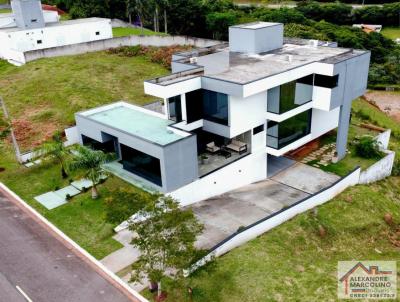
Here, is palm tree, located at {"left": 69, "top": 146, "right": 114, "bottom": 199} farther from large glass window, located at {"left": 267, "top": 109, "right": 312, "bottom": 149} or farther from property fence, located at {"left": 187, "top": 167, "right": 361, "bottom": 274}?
large glass window, located at {"left": 267, "top": 109, "right": 312, "bottom": 149}

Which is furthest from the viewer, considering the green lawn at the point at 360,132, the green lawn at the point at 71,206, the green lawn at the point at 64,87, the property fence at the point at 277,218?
the green lawn at the point at 64,87

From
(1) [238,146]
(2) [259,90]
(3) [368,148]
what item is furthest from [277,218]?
(3) [368,148]

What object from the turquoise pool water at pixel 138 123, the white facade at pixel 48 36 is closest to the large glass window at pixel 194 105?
the turquoise pool water at pixel 138 123

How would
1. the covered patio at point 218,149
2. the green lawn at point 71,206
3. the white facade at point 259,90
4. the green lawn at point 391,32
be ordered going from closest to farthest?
the green lawn at point 71,206, the white facade at point 259,90, the covered patio at point 218,149, the green lawn at point 391,32

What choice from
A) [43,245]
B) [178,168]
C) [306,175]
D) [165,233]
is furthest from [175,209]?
[306,175]

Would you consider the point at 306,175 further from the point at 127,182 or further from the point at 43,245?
the point at 43,245
